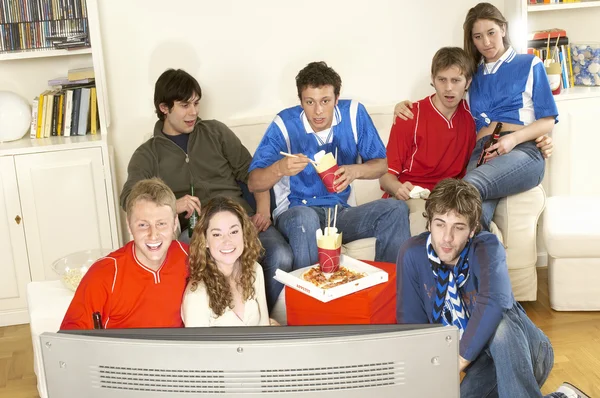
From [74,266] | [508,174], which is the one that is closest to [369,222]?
[508,174]

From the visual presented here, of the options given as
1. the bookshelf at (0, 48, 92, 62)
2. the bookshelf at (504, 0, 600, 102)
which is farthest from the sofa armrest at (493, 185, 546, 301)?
the bookshelf at (0, 48, 92, 62)

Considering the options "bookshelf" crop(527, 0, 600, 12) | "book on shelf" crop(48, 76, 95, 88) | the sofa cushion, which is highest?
"bookshelf" crop(527, 0, 600, 12)

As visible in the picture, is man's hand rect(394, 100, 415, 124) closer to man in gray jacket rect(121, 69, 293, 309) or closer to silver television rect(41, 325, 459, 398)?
man in gray jacket rect(121, 69, 293, 309)

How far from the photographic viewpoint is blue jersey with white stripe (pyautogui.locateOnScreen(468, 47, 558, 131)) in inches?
137

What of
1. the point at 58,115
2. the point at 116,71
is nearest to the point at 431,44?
the point at 116,71

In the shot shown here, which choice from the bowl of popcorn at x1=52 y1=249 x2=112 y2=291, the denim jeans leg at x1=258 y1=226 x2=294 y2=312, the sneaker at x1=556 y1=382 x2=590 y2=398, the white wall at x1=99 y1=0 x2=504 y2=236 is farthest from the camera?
the white wall at x1=99 y1=0 x2=504 y2=236

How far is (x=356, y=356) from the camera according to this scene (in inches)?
38.4

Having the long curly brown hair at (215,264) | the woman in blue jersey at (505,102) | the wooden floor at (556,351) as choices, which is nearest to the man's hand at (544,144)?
the woman in blue jersey at (505,102)

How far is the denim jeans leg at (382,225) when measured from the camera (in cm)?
318

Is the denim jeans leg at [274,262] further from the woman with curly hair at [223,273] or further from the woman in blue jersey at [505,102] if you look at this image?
the woman in blue jersey at [505,102]

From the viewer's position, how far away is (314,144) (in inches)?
130

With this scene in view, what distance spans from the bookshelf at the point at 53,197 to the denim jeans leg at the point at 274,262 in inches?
38.5

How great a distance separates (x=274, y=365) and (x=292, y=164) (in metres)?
2.10

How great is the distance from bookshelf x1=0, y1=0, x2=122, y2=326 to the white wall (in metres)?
0.20
